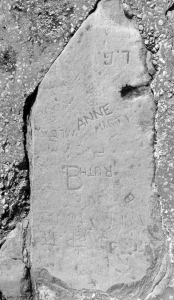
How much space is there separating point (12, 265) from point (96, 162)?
1.30 ft

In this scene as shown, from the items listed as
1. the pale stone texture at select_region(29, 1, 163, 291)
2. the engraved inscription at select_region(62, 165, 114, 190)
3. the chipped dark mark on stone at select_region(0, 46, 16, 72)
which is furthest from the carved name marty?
the chipped dark mark on stone at select_region(0, 46, 16, 72)

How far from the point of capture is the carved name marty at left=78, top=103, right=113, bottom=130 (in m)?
1.52

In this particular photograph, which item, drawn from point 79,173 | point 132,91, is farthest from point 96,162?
point 132,91


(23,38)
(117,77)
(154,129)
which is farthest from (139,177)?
(23,38)

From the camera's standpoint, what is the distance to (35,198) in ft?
5.22

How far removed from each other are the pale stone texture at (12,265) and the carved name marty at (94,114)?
0.36m

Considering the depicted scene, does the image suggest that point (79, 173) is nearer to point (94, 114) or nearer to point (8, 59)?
point (94, 114)

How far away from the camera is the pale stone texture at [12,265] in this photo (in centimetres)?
160

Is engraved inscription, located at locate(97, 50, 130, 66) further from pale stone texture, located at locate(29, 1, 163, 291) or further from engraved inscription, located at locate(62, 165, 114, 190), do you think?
engraved inscription, located at locate(62, 165, 114, 190)

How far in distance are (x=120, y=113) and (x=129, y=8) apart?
0.97 feet

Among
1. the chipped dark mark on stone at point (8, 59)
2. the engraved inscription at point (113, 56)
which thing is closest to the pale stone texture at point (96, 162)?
the engraved inscription at point (113, 56)

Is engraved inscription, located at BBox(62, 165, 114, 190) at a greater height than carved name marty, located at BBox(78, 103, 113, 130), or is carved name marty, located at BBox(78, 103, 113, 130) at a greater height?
carved name marty, located at BBox(78, 103, 113, 130)

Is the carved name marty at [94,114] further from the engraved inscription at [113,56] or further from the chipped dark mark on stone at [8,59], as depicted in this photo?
the chipped dark mark on stone at [8,59]

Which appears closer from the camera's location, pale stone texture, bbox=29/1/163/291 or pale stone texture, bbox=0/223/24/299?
pale stone texture, bbox=29/1/163/291
